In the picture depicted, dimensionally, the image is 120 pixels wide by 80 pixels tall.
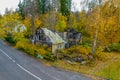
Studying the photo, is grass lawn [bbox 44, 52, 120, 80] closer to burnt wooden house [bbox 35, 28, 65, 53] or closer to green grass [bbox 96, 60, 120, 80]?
green grass [bbox 96, 60, 120, 80]

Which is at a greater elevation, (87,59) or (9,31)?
(9,31)

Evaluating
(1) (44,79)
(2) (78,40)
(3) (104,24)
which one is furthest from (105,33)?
(1) (44,79)

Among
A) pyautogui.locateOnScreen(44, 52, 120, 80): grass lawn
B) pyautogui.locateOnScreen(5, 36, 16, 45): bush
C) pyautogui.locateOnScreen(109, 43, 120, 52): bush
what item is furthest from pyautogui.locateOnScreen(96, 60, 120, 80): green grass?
pyautogui.locateOnScreen(5, 36, 16, 45): bush

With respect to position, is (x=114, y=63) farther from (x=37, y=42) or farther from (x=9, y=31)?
(x=9, y=31)

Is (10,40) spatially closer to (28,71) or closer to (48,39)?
(48,39)

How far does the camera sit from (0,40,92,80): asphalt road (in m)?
28.0

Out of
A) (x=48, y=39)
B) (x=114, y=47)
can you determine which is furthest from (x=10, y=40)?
(x=114, y=47)

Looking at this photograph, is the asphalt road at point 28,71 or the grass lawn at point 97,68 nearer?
the asphalt road at point 28,71

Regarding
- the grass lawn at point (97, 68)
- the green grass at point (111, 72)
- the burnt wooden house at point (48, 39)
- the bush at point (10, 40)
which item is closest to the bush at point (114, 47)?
the burnt wooden house at point (48, 39)

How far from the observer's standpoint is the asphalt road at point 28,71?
91.9 feet

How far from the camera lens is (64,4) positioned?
79.5 metres

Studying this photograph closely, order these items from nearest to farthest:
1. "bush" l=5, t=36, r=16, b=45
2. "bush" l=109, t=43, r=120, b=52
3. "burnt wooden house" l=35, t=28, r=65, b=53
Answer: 1. "burnt wooden house" l=35, t=28, r=65, b=53
2. "bush" l=5, t=36, r=16, b=45
3. "bush" l=109, t=43, r=120, b=52

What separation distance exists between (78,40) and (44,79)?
31.3m

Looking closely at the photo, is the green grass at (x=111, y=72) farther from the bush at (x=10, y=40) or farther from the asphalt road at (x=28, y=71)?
the bush at (x=10, y=40)
